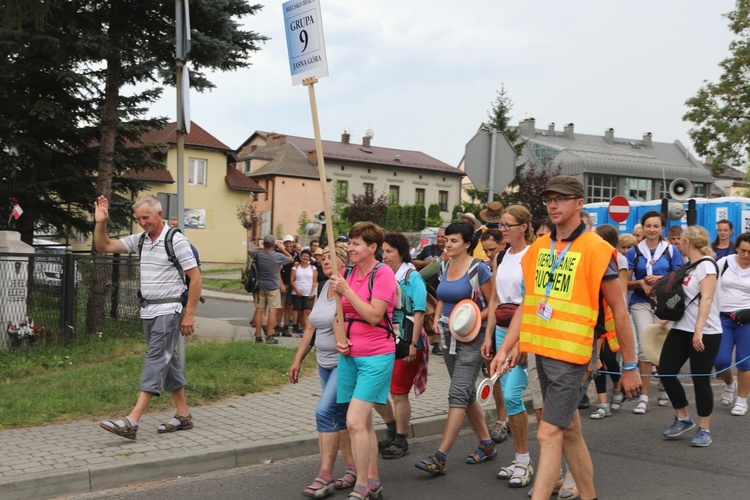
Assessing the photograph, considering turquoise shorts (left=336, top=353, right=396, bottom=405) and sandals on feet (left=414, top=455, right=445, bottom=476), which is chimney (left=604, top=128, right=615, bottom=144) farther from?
turquoise shorts (left=336, top=353, right=396, bottom=405)

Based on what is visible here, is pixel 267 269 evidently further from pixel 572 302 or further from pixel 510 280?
pixel 572 302

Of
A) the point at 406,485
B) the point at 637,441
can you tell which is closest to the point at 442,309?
the point at 406,485

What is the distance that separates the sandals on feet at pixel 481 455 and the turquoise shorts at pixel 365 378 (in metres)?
1.48

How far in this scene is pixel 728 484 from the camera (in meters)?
5.78

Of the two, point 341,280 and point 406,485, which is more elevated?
point 341,280

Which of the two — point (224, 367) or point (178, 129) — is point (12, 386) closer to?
point (224, 367)

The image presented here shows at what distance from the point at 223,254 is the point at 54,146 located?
125 feet

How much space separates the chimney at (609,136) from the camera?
93.2 metres

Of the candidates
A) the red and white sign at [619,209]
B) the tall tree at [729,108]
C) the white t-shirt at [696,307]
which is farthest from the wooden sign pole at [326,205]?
the tall tree at [729,108]

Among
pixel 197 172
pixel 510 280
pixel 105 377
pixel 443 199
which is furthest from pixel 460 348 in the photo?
pixel 443 199

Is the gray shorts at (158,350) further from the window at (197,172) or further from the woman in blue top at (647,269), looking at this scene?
the window at (197,172)

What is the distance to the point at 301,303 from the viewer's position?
15.4m

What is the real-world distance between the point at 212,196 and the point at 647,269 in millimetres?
47464

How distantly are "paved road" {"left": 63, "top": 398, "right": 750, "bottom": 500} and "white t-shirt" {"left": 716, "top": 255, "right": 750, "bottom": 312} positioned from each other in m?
1.45
